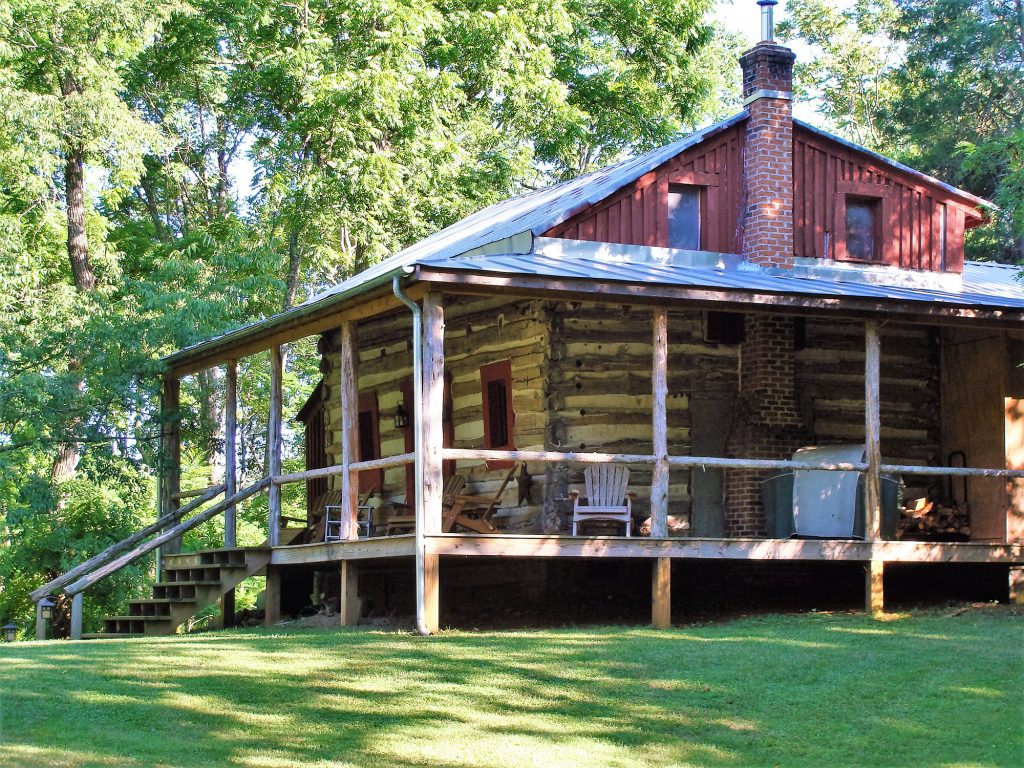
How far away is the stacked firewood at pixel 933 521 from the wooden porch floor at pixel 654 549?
129 cm

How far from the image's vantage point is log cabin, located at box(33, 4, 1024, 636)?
16.8 metres

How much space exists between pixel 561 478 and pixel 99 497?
36.8ft

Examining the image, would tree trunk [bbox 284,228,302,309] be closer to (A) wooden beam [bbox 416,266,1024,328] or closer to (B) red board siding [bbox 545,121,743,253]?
(B) red board siding [bbox 545,121,743,253]

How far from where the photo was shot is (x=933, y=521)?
18.8 metres

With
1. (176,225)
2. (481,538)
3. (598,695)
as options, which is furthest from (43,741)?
(176,225)

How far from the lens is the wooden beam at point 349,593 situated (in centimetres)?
1677

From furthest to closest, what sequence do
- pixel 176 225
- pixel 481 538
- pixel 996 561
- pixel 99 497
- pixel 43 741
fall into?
1. pixel 176 225
2. pixel 99 497
3. pixel 996 561
4. pixel 481 538
5. pixel 43 741

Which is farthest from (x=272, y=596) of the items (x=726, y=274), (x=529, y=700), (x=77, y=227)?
(x=77, y=227)

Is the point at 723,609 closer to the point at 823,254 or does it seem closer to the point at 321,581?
the point at 823,254

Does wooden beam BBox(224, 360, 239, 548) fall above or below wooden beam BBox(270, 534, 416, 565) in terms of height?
above

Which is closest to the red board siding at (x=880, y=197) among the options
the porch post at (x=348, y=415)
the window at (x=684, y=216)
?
the window at (x=684, y=216)

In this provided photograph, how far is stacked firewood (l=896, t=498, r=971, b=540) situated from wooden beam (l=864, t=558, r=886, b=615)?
187cm

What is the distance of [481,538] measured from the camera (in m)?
15.1

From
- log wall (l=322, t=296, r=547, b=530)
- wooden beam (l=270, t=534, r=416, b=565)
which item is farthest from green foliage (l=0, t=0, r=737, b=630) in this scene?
wooden beam (l=270, t=534, r=416, b=565)
